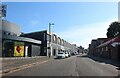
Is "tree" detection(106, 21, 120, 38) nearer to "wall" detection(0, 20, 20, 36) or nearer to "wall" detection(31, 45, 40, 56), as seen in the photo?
"wall" detection(31, 45, 40, 56)

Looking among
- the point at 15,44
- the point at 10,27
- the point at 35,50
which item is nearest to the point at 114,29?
the point at 35,50

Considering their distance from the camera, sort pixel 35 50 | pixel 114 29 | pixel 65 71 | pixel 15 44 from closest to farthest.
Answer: pixel 65 71
pixel 15 44
pixel 35 50
pixel 114 29

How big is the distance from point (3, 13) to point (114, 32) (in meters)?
64.9

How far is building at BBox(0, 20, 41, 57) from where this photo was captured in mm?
64762

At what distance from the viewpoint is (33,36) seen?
9900 cm

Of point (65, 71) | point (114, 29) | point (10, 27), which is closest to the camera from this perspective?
point (65, 71)

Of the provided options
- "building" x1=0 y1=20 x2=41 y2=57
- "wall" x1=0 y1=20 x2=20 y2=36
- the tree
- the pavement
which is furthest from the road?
the tree

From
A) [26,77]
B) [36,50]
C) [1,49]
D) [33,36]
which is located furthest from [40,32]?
[26,77]

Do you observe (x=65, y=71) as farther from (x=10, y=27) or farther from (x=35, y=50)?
(x=35, y=50)

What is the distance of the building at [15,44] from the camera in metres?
64.8

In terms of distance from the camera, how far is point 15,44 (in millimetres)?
66375

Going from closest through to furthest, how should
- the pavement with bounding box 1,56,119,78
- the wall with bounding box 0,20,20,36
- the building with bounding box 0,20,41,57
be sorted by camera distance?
the pavement with bounding box 1,56,119,78 → the building with bounding box 0,20,41,57 → the wall with bounding box 0,20,20,36

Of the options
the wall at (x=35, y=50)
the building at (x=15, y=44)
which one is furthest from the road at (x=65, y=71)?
the wall at (x=35, y=50)

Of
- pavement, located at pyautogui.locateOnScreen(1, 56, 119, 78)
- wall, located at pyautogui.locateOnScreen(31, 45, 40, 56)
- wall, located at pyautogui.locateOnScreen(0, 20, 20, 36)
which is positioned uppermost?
wall, located at pyautogui.locateOnScreen(0, 20, 20, 36)
